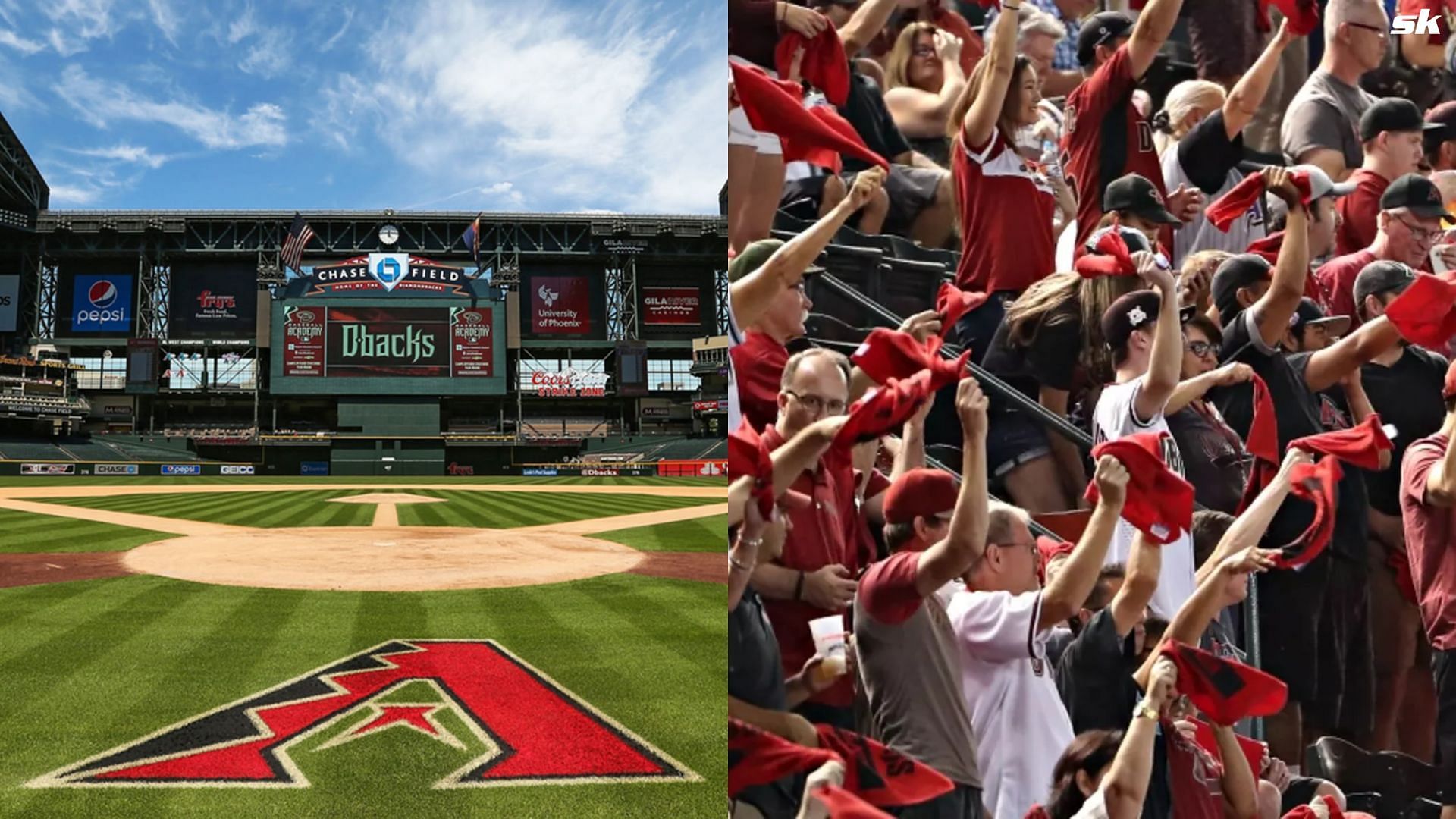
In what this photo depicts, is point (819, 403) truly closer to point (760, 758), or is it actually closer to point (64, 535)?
point (760, 758)

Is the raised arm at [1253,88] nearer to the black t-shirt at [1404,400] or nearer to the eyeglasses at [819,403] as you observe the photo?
the black t-shirt at [1404,400]

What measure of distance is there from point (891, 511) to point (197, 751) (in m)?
4.86

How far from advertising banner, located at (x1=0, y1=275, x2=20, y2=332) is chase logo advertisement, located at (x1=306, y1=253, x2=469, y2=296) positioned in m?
14.3

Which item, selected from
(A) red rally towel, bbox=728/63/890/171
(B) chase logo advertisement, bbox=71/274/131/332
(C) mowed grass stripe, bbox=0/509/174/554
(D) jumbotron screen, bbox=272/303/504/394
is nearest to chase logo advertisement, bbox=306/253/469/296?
(D) jumbotron screen, bbox=272/303/504/394

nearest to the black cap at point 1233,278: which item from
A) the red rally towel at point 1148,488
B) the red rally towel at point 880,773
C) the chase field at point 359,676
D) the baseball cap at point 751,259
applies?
the red rally towel at point 1148,488

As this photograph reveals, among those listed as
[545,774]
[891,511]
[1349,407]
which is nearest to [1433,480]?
[1349,407]

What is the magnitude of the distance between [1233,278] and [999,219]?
63 centimetres

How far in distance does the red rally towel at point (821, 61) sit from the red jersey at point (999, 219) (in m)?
0.28

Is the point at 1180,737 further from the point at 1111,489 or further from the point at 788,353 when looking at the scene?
the point at 788,353

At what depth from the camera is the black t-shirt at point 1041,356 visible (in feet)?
6.19

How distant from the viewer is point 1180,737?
6.43 ft

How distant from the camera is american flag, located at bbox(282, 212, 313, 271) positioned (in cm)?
4188

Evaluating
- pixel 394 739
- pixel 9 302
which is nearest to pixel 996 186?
pixel 394 739

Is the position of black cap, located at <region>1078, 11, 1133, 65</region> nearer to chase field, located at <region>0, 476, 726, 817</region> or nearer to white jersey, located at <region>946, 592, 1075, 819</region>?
white jersey, located at <region>946, 592, 1075, 819</region>
